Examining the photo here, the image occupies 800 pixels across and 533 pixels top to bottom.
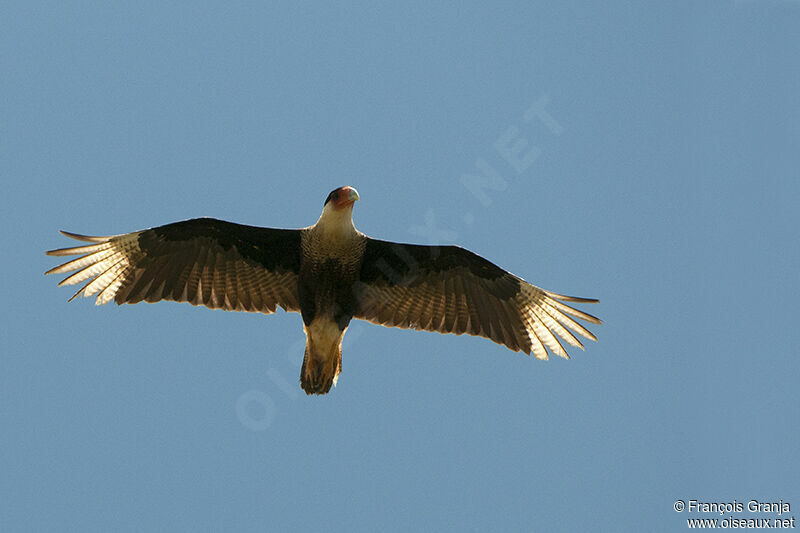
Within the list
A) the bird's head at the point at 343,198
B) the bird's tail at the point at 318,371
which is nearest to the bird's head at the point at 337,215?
the bird's head at the point at 343,198

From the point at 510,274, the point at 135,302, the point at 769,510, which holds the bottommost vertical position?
the point at 769,510

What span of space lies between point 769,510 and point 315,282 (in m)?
4.57

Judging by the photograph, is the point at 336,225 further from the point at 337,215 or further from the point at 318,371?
the point at 318,371

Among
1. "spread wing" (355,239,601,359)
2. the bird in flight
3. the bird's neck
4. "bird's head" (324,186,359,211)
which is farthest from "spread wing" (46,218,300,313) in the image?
"spread wing" (355,239,601,359)

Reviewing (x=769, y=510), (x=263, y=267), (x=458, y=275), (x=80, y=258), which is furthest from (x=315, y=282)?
(x=769, y=510)

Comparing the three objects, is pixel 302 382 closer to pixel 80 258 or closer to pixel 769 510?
pixel 80 258

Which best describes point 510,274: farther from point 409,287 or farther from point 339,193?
point 339,193

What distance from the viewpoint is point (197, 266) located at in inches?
418

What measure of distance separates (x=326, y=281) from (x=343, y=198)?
0.75 metres

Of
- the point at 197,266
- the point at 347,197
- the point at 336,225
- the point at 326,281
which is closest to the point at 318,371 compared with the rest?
the point at 326,281

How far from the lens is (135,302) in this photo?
34.4 feet

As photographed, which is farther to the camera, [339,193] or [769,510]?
[769,510]

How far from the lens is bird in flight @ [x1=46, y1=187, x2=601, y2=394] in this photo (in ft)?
34.0

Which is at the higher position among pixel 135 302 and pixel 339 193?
pixel 339 193
